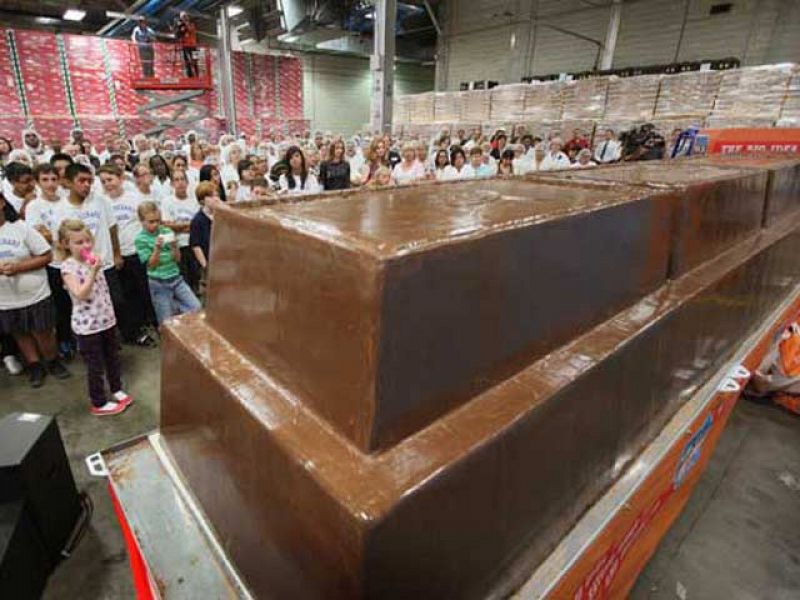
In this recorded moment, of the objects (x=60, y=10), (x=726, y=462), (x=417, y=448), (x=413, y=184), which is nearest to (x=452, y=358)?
(x=417, y=448)

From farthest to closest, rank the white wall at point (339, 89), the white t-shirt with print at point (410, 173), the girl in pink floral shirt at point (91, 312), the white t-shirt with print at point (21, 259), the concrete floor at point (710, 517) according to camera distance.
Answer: the white wall at point (339, 89), the white t-shirt with print at point (410, 173), the white t-shirt with print at point (21, 259), the girl in pink floral shirt at point (91, 312), the concrete floor at point (710, 517)

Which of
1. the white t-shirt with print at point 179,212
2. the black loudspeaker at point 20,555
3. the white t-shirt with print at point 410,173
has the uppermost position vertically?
the white t-shirt with print at point 410,173

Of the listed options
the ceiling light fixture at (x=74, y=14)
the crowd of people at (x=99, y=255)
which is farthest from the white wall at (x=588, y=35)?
the ceiling light fixture at (x=74, y=14)

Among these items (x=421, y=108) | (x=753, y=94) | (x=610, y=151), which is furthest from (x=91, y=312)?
(x=421, y=108)

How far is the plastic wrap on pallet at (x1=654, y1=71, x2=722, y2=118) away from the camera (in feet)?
27.5

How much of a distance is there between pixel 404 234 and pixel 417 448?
13.5 inches

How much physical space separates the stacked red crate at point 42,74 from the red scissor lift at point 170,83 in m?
1.86

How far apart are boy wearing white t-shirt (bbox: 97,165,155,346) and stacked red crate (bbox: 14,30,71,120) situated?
A: 11884 mm

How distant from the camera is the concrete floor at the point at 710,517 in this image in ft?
6.66

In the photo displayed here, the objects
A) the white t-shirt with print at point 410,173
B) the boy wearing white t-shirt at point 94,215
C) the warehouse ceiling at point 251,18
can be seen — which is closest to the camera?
the boy wearing white t-shirt at point 94,215

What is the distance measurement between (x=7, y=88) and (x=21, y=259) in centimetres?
1316

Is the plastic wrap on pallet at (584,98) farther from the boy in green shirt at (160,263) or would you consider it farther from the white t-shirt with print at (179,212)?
the boy in green shirt at (160,263)

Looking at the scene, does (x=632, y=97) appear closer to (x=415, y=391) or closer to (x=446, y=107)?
(x=446, y=107)

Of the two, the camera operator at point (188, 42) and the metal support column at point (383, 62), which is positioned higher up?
the camera operator at point (188, 42)
